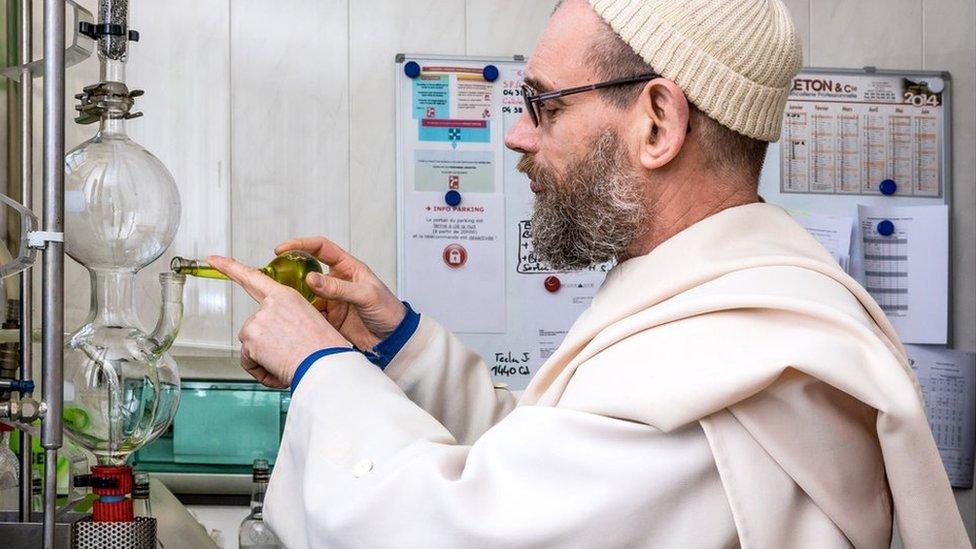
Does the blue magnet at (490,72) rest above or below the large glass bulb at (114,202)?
above

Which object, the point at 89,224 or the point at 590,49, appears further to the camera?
the point at 590,49

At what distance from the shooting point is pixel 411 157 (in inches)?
98.1

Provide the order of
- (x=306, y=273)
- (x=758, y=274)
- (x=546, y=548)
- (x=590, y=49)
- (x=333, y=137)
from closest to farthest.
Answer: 1. (x=546, y=548)
2. (x=758, y=274)
3. (x=590, y=49)
4. (x=306, y=273)
5. (x=333, y=137)

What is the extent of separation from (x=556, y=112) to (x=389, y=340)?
40 cm

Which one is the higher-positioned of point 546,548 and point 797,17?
point 797,17

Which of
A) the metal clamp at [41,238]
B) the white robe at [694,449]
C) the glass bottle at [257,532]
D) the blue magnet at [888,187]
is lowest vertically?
the glass bottle at [257,532]

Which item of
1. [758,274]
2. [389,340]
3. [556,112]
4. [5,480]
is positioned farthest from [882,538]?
[5,480]

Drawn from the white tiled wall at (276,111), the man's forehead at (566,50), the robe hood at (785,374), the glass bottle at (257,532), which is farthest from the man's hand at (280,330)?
the white tiled wall at (276,111)

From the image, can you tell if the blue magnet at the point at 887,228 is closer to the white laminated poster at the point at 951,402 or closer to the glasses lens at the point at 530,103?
the white laminated poster at the point at 951,402

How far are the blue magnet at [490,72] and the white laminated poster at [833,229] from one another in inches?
29.4

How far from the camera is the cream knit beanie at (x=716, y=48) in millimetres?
1195

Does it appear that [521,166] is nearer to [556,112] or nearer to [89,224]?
[556,112]

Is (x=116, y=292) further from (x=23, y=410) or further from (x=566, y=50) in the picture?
(x=566, y=50)

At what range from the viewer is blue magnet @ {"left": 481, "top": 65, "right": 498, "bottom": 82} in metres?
2.51
